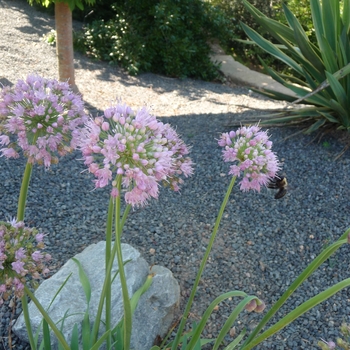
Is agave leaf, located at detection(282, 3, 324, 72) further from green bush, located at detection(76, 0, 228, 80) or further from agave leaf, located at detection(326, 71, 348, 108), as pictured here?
green bush, located at detection(76, 0, 228, 80)

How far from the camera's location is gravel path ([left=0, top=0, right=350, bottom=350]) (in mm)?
2809

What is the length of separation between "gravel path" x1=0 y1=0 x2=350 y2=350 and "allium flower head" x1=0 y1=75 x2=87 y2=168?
1.29 m

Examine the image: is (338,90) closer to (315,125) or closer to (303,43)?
(315,125)

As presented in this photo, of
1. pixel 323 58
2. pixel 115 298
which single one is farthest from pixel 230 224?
pixel 323 58

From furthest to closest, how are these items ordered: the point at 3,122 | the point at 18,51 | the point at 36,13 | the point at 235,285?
the point at 36,13, the point at 18,51, the point at 235,285, the point at 3,122

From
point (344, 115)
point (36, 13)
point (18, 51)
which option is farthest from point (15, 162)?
point (36, 13)

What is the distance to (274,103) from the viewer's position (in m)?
6.79

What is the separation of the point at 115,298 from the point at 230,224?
1.36m

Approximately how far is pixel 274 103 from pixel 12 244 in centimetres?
599

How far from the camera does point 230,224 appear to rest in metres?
3.46

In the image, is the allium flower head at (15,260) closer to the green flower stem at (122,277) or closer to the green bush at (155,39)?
the green flower stem at (122,277)

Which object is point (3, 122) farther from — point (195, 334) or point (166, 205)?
point (166, 205)

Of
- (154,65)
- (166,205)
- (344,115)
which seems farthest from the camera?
(154,65)

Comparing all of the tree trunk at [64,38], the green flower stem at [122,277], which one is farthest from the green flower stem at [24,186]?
the tree trunk at [64,38]
